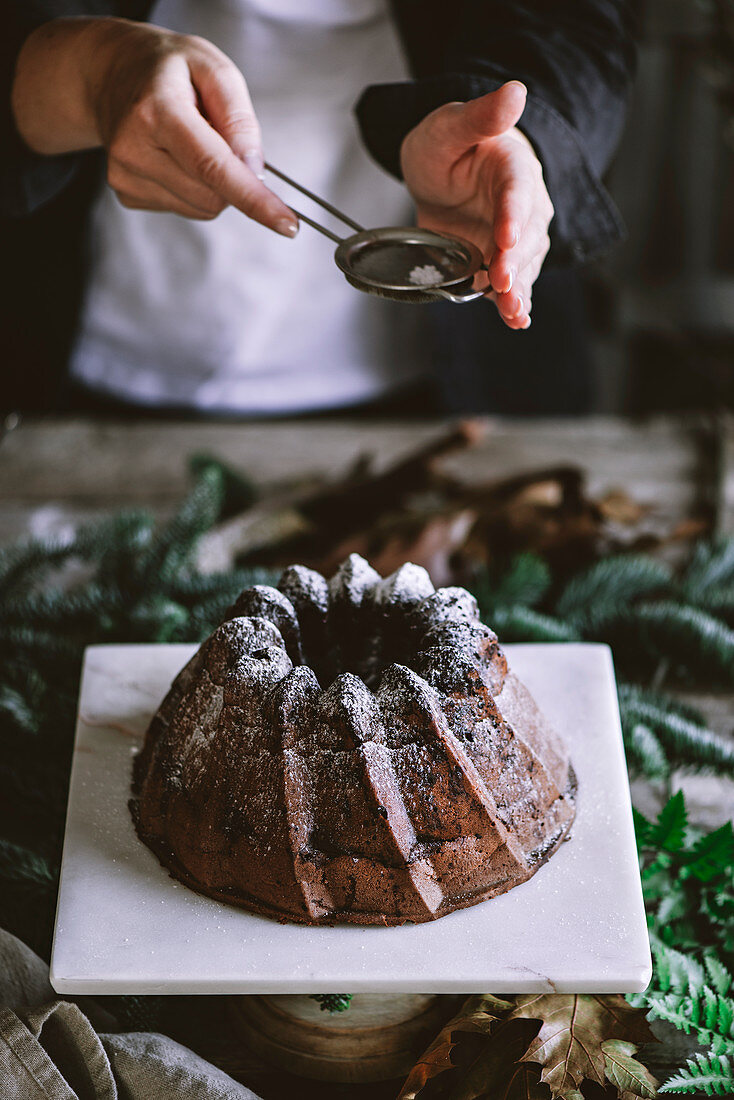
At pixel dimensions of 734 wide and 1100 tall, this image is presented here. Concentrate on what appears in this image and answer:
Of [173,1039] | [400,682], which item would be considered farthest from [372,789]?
[173,1039]

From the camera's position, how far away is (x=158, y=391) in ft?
5.91

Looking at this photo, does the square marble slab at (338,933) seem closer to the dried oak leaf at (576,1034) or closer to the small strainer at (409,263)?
the dried oak leaf at (576,1034)

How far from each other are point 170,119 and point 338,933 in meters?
0.59

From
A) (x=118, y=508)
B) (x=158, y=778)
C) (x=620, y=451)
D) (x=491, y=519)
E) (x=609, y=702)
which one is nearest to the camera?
(x=158, y=778)

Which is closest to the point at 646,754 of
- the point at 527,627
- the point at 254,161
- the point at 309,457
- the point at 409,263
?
the point at 527,627

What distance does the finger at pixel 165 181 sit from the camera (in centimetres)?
87

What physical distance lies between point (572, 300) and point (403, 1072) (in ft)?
4.39

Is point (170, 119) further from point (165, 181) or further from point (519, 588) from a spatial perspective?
point (519, 588)

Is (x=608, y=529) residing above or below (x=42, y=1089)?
below

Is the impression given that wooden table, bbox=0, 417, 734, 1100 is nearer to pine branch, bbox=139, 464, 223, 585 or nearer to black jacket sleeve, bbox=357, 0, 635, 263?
pine branch, bbox=139, 464, 223, 585

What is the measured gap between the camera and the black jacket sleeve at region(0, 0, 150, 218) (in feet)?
3.55

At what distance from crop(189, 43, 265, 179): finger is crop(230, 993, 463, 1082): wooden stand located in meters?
0.63

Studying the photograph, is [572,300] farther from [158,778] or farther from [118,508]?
[158,778]

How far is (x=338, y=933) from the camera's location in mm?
731
